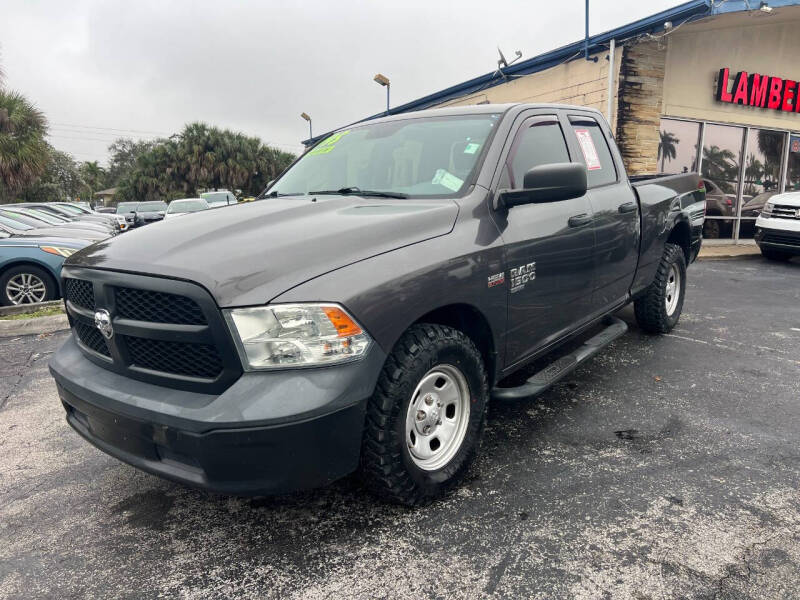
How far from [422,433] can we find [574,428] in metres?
1.28

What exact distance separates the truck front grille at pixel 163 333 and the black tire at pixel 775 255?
37.5 ft

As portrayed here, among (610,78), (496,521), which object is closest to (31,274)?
(496,521)

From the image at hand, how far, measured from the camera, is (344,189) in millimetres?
3145

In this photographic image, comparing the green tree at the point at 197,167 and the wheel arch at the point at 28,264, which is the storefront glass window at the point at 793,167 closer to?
the wheel arch at the point at 28,264

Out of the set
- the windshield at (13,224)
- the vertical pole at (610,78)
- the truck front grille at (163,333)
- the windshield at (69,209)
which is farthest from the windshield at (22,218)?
the vertical pole at (610,78)

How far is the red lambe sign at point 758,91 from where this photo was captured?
1159 centimetres

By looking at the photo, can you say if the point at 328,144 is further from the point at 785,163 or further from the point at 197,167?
the point at 197,167

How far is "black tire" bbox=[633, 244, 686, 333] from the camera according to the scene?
479 centimetres

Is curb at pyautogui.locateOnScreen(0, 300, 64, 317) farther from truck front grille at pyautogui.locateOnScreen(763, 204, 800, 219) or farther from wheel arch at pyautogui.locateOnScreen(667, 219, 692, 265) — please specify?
truck front grille at pyautogui.locateOnScreen(763, 204, 800, 219)

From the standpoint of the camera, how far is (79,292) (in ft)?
8.05

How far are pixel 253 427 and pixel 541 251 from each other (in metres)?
1.80

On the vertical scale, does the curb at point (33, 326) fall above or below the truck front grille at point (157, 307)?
below

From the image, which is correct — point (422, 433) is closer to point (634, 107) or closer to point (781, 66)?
point (634, 107)

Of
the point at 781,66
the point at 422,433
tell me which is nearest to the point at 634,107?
the point at 781,66
